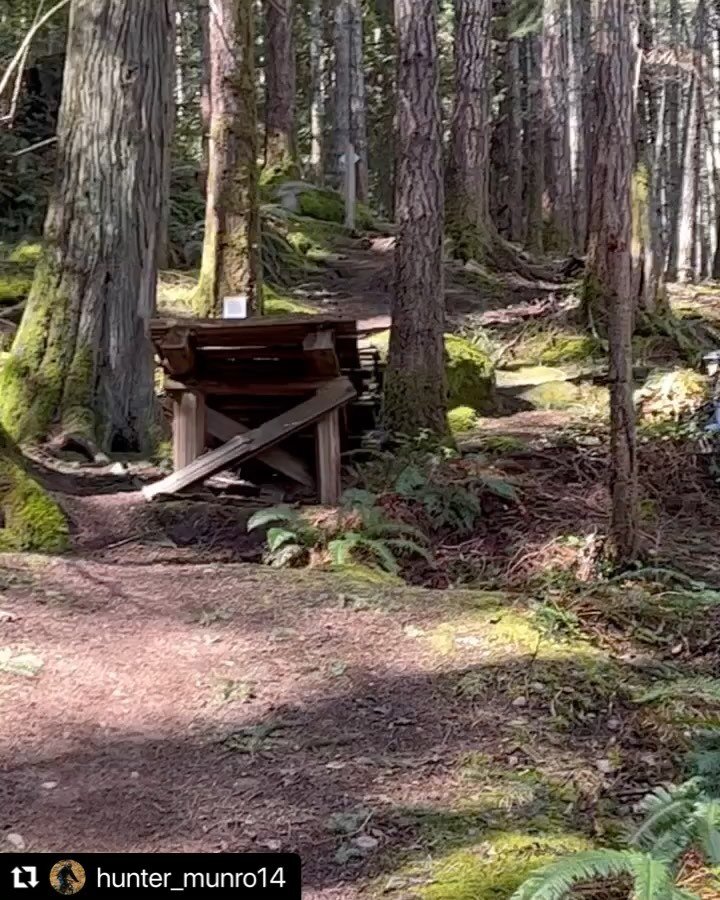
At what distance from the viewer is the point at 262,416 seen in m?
8.86

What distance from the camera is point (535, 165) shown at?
2586 cm

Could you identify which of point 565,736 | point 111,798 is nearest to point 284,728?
point 111,798

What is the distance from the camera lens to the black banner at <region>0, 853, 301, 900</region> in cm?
293

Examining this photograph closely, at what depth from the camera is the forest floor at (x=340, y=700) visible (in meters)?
3.36

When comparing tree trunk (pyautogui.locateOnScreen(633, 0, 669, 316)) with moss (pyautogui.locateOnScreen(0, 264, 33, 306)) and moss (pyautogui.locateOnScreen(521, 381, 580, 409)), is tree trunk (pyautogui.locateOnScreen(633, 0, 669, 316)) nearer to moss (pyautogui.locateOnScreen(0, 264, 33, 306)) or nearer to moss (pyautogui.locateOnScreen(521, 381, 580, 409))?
moss (pyautogui.locateOnScreen(521, 381, 580, 409))

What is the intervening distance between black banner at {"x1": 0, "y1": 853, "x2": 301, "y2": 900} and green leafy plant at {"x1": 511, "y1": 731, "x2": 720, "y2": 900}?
2.34ft

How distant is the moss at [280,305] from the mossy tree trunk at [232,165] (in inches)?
35.7

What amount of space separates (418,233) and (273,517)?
11.8 ft

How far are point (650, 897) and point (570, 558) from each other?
451 cm

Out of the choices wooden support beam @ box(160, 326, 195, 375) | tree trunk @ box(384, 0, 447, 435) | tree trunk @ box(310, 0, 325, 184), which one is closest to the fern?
wooden support beam @ box(160, 326, 195, 375)

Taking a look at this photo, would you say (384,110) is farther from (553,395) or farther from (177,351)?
(177,351)

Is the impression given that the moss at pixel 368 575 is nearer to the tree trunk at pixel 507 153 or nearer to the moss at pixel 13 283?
the moss at pixel 13 283

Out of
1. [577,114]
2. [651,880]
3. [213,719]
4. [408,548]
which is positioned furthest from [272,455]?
[577,114]

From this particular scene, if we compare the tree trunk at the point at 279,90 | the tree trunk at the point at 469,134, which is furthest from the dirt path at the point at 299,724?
the tree trunk at the point at 279,90
